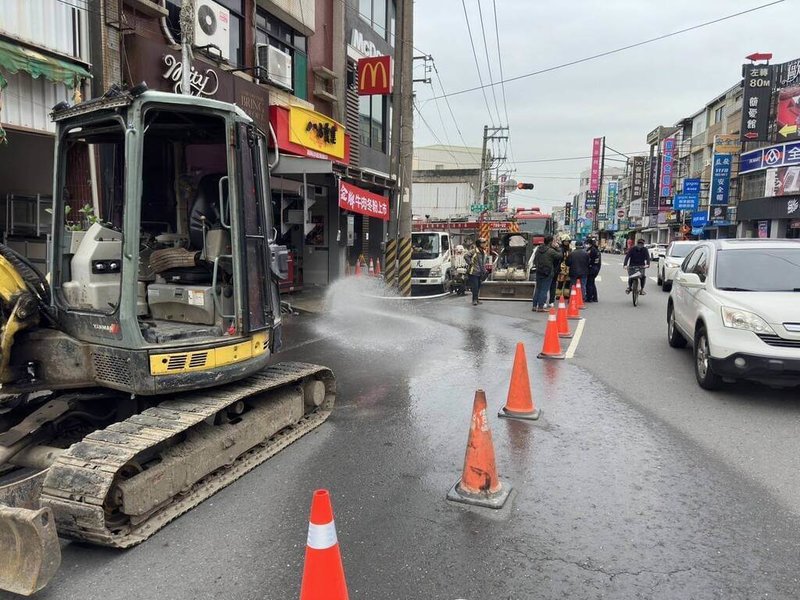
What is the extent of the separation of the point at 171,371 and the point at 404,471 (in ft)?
6.44

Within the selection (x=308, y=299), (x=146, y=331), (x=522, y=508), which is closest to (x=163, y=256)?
(x=146, y=331)

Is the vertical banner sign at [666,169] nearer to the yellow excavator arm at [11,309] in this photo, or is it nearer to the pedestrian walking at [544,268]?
the pedestrian walking at [544,268]

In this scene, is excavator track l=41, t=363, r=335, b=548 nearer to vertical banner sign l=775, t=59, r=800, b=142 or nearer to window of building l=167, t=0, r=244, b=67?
window of building l=167, t=0, r=244, b=67

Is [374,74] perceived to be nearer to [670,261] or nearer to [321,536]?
[670,261]

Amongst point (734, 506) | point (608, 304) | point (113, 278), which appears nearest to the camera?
point (734, 506)

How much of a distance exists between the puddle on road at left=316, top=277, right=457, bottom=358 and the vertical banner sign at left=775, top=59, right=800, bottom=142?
34389 mm

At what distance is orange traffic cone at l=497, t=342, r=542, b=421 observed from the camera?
5.93 meters

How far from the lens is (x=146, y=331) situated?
4.20 m

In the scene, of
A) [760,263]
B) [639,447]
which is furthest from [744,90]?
[639,447]

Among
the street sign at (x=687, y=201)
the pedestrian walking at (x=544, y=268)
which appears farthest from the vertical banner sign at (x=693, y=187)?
the pedestrian walking at (x=544, y=268)

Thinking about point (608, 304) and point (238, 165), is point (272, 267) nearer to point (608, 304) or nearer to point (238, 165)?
point (238, 165)

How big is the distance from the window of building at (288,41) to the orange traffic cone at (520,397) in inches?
475

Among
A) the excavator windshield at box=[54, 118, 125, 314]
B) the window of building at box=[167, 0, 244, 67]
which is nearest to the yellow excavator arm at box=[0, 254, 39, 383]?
the excavator windshield at box=[54, 118, 125, 314]

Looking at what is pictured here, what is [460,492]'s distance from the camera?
4.08m
